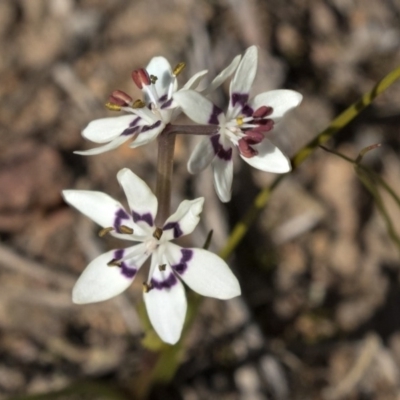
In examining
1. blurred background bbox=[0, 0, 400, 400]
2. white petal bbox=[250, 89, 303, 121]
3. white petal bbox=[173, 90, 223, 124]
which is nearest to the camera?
white petal bbox=[173, 90, 223, 124]

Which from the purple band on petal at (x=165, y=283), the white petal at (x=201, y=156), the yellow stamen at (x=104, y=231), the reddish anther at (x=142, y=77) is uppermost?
the reddish anther at (x=142, y=77)

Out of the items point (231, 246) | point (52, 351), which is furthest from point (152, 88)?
point (52, 351)

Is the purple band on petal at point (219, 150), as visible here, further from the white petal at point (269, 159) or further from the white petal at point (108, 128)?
the white petal at point (108, 128)

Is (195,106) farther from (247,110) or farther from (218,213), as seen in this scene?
(218,213)

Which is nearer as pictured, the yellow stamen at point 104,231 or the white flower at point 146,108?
the white flower at point 146,108

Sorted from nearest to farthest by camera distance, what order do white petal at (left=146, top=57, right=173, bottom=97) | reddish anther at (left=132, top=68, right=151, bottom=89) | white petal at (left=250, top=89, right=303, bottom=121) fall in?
white petal at (left=250, top=89, right=303, bottom=121) → reddish anther at (left=132, top=68, right=151, bottom=89) → white petal at (left=146, top=57, right=173, bottom=97)

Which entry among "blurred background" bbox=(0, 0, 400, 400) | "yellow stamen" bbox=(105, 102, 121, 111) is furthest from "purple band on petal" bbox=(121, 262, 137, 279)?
"blurred background" bbox=(0, 0, 400, 400)

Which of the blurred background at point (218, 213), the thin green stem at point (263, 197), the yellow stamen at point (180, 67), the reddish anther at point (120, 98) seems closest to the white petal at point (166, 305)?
the thin green stem at point (263, 197)

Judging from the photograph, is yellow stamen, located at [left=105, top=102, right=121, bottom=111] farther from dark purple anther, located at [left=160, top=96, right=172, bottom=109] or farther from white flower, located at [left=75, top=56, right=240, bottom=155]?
dark purple anther, located at [left=160, top=96, right=172, bottom=109]

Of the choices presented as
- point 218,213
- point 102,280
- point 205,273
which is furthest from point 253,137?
point 218,213
